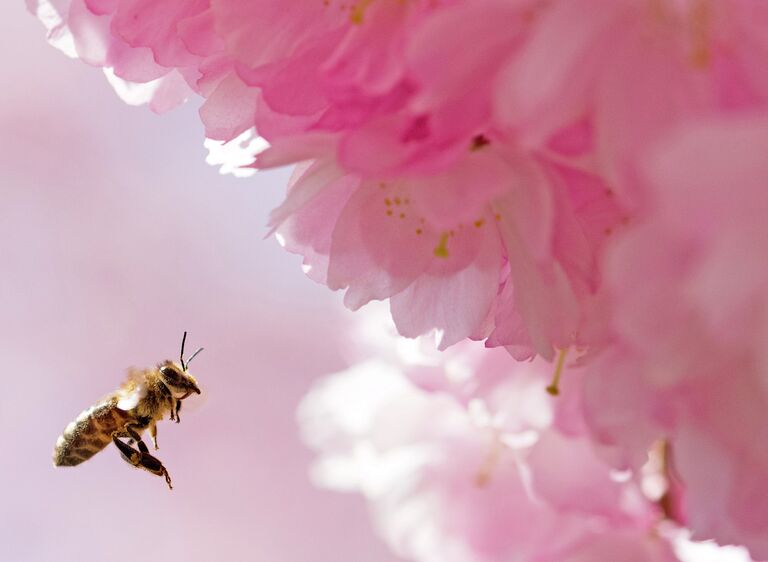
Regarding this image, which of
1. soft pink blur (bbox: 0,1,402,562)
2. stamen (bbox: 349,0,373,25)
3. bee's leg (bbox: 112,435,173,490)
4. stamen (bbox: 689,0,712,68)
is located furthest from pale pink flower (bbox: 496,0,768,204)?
soft pink blur (bbox: 0,1,402,562)

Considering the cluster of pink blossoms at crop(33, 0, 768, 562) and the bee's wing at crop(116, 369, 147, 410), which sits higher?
the cluster of pink blossoms at crop(33, 0, 768, 562)

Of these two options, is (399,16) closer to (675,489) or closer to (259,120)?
(259,120)

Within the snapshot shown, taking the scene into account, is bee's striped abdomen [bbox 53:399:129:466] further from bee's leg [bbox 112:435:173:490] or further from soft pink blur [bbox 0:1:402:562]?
soft pink blur [bbox 0:1:402:562]

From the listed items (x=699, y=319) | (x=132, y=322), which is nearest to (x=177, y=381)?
(x=699, y=319)

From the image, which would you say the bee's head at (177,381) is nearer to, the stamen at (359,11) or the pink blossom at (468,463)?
the pink blossom at (468,463)

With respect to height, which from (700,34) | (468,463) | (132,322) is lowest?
(132,322)

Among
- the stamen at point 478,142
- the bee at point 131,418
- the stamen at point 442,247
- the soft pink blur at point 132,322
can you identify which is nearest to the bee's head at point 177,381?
the bee at point 131,418

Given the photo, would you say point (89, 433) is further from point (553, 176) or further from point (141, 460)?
point (553, 176)
